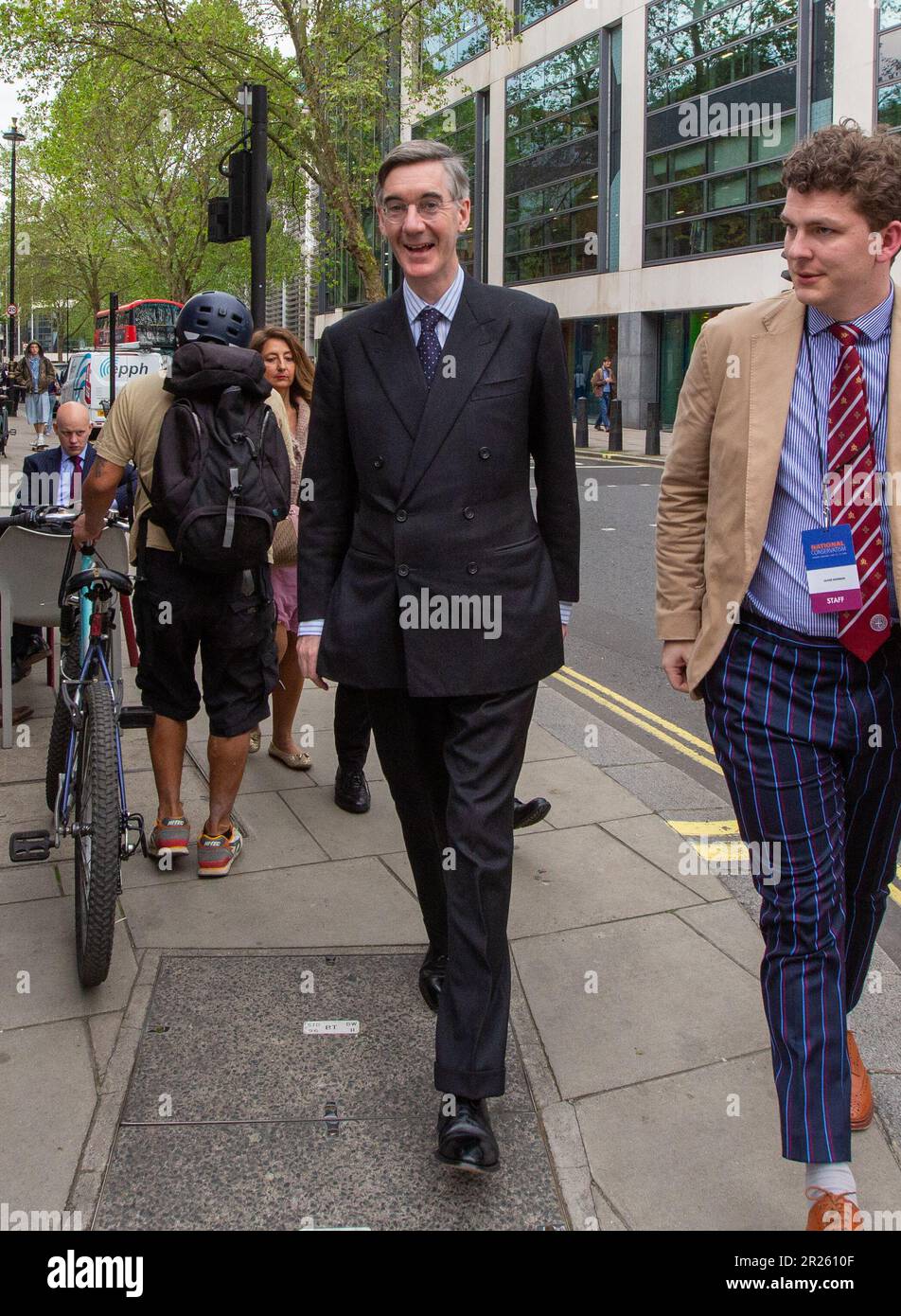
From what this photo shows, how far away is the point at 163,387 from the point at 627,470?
18030 millimetres

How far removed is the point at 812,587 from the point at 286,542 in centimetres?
309

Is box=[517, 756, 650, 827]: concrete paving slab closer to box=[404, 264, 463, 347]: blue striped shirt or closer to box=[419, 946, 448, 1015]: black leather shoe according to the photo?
box=[419, 946, 448, 1015]: black leather shoe

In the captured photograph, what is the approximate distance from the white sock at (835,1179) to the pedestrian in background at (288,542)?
118 inches

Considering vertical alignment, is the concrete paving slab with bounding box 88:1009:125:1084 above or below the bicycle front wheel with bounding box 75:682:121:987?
below

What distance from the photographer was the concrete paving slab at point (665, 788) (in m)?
5.20

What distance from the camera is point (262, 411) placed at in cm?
417

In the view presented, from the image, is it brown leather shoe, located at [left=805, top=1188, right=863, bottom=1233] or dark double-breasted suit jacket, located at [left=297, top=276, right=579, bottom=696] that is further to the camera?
dark double-breasted suit jacket, located at [left=297, top=276, right=579, bottom=696]

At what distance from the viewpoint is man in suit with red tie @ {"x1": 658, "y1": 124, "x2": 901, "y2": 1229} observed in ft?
8.09

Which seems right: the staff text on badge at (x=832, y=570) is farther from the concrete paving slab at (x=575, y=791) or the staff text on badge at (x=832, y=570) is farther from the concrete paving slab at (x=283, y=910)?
the concrete paving slab at (x=575, y=791)

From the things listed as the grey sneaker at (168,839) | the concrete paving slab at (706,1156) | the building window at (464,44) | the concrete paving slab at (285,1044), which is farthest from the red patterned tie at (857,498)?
the building window at (464,44)

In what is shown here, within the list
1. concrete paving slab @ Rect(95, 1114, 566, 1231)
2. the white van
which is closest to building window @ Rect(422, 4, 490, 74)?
the white van

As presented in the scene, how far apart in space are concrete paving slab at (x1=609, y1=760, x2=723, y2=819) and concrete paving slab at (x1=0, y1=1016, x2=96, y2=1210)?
2.56m

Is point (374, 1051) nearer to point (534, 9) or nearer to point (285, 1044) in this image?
point (285, 1044)
